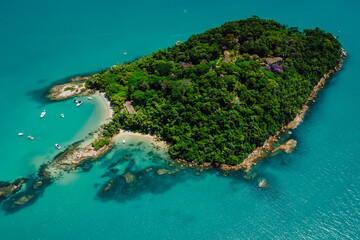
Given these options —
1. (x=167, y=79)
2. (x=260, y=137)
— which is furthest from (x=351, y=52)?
(x=167, y=79)

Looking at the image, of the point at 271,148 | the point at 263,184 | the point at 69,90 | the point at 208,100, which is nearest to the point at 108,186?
the point at 208,100

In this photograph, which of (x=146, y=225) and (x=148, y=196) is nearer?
(x=146, y=225)

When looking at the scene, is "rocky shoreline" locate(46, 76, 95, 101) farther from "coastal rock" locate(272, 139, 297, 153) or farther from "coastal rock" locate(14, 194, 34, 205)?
"coastal rock" locate(272, 139, 297, 153)

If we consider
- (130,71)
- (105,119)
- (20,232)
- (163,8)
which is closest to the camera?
(20,232)

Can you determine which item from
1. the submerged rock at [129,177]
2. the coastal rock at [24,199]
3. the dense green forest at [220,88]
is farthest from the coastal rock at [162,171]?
the coastal rock at [24,199]

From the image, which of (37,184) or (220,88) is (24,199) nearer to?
(37,184)

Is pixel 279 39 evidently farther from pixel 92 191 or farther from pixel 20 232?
pixel 20 232
